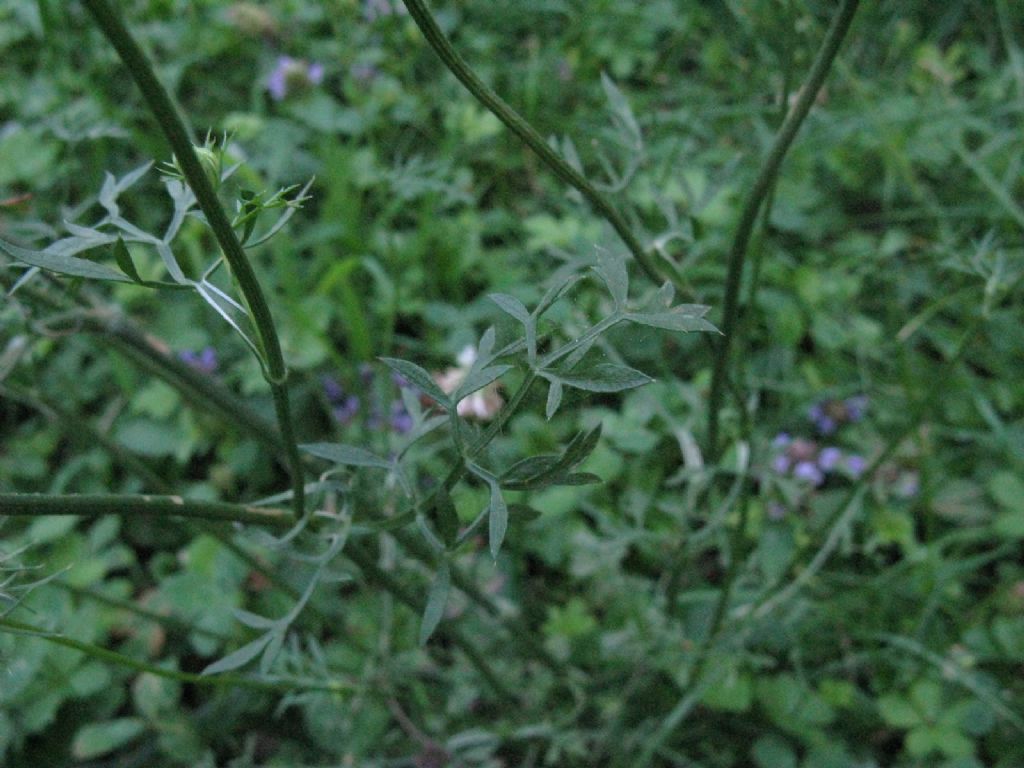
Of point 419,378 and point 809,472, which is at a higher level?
point 419,378

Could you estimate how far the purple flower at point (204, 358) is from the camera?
174 centimetres

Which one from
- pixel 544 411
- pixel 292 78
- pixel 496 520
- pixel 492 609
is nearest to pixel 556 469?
pixel 496 520

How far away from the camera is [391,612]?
4.67 feet

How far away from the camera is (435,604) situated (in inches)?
23.5

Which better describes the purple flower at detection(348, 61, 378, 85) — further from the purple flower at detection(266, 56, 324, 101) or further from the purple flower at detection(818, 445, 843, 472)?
the purple flower at detection(818, 445, 843, 472)

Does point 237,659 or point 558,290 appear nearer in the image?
point 558,290

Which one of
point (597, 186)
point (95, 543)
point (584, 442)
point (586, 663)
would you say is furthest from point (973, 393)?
point (95, 543)

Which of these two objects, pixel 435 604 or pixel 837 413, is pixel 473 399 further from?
pixel 435 604

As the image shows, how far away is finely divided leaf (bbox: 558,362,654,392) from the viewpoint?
51cm

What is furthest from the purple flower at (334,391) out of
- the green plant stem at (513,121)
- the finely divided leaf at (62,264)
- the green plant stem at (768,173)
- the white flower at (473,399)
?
the finely divided leaf at (62,264)

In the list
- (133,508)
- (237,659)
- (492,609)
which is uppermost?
(133,508)

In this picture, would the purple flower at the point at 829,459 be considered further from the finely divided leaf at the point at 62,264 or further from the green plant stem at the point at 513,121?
the finely divided leaf at the point at 62,264

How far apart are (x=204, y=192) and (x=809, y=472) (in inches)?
51.7

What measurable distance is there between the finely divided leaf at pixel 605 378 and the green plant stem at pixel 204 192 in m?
0.17
